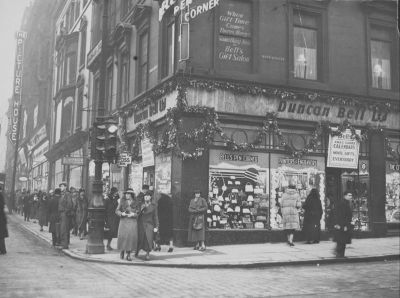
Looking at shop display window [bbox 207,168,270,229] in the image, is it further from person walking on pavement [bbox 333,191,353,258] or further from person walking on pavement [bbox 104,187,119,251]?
person walking on pavement [bbox 333,191,353,258]

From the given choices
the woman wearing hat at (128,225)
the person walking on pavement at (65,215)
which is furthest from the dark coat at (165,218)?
the person walking on pavement at (65,215)

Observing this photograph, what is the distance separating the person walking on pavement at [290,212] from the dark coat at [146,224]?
14.1 ft

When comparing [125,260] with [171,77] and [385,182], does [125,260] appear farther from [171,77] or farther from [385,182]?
[385,182]

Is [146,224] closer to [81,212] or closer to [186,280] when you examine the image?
[186,280]

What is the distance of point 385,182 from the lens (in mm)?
17891

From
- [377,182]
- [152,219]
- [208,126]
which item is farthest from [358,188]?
[152,219]

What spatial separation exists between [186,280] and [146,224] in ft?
11.2

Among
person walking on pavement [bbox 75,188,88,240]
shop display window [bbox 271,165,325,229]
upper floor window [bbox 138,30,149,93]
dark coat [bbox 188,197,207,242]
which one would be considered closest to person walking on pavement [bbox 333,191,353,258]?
shop display window [bbox 271,165,325,229]

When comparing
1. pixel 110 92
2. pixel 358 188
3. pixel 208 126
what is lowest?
pixel 358 188

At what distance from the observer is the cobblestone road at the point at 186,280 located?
8.02 metres

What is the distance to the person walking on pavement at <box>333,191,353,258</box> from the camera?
12609 mm

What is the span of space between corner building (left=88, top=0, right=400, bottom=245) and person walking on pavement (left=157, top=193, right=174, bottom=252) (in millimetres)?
557

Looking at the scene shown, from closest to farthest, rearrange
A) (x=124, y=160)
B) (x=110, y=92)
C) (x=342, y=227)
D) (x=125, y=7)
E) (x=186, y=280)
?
(x=186, y=280)
(x=342, y=227)
(x=124, y=160)
(x=125, y=7)
(x=110, y=92)

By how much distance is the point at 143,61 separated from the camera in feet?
65.2
